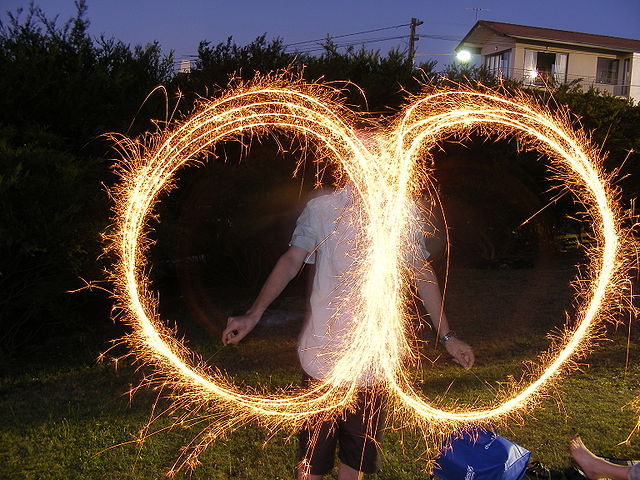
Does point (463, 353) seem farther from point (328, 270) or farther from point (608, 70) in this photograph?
point (608, 70)

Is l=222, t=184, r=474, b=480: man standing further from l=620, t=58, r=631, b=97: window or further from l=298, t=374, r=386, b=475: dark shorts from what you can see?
l=620, t=58, r=631, b=97: window

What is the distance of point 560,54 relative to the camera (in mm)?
31953

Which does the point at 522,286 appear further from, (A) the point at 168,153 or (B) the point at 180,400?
(A) the point at 168,153

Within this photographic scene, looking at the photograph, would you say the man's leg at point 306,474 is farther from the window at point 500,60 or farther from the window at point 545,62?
the window at point 500,60

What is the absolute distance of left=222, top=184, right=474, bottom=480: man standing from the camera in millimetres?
2861

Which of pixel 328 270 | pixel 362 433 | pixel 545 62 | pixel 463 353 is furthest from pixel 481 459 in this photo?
pixel 545 62

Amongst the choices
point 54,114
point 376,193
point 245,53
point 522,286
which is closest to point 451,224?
point 522,286

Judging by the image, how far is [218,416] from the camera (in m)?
4.97

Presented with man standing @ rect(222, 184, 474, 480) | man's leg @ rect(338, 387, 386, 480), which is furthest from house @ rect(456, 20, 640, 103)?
man's leg @ rect(338, 387, 386, 480)

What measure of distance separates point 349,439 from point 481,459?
1098mm

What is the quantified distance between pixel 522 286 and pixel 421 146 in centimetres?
747

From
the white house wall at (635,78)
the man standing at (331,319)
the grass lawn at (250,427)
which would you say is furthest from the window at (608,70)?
the man standing at (331,319)

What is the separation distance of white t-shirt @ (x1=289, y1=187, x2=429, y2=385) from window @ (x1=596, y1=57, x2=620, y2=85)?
35.9 m

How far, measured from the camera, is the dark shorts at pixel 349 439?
2984 mm
